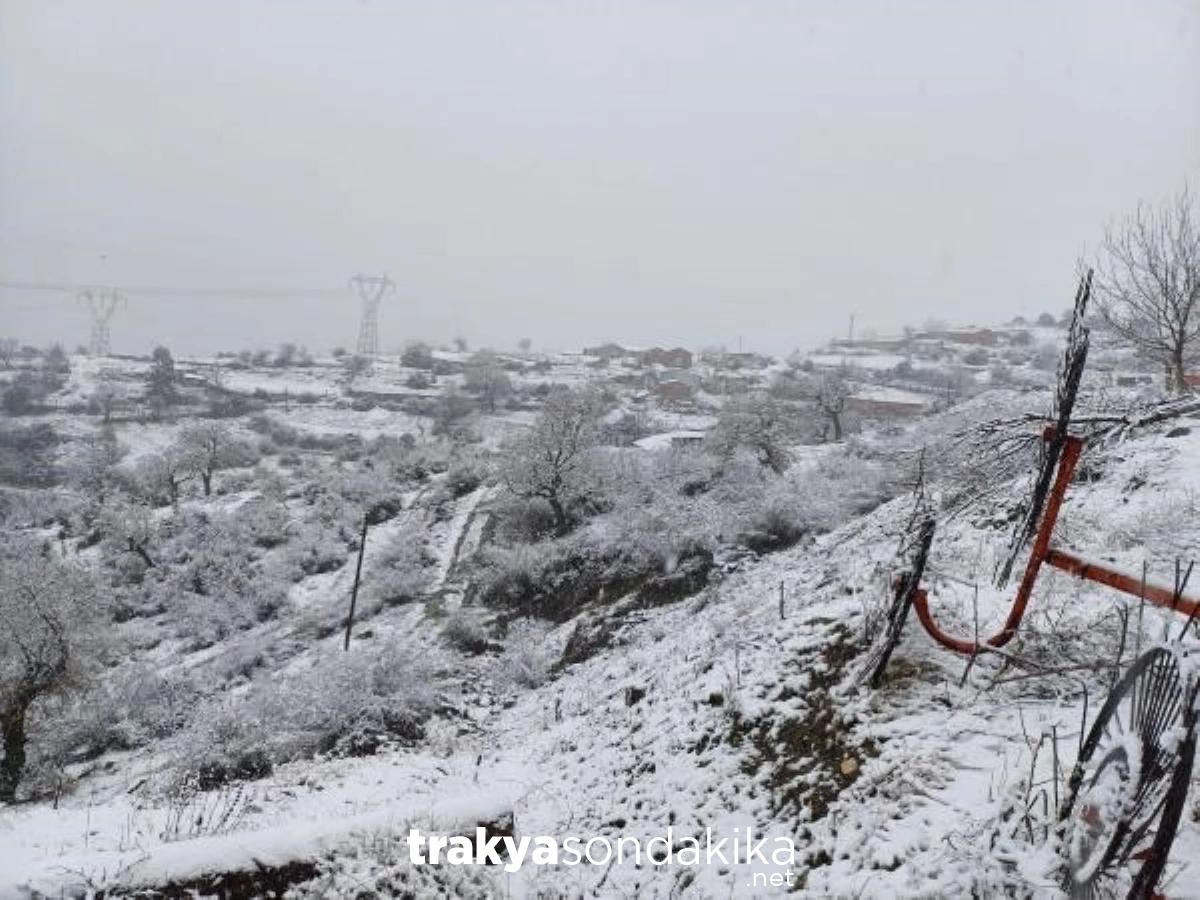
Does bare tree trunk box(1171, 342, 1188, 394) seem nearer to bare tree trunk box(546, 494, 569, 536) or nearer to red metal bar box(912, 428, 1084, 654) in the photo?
red metal bar box(912, 428, 1084, 654)

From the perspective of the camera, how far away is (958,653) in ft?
19.8

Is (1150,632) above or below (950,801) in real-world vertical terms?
above

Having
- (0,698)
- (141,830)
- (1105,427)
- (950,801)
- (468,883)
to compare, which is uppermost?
(1105,427)

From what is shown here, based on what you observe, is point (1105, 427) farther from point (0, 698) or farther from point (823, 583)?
point (0, 698)

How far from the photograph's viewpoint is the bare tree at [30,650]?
54.7 feet

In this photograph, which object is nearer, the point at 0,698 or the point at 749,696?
the point at 749,696

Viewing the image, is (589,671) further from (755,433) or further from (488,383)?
(488,383)

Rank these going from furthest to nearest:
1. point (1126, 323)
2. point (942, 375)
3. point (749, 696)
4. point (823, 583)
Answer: point (942, 375) < point (1126, 323) < point (823, 583) < point (749, 696)

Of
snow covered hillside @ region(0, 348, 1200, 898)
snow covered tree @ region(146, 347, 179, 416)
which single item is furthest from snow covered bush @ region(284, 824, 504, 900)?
snow covered tree @ region(146, 347, 179, 416)

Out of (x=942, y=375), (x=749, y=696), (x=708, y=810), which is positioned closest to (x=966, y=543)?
(x=749, y=696)

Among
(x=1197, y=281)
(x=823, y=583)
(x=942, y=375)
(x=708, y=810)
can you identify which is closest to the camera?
(x=708, y=810)

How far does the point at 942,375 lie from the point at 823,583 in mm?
53897

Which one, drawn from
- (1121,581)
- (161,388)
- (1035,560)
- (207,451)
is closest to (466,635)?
(1035,560)

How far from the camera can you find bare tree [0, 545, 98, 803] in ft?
A: 54.7
